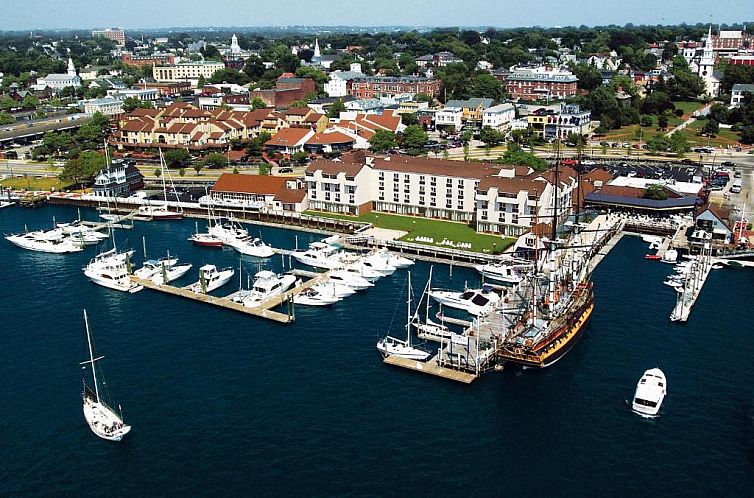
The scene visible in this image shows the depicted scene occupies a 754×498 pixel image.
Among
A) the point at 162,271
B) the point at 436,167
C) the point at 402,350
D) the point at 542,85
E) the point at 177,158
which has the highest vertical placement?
the point at 542,85

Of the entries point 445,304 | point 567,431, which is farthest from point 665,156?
point 567,431

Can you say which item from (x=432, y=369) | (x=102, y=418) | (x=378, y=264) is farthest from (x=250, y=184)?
(x=102, y=418)

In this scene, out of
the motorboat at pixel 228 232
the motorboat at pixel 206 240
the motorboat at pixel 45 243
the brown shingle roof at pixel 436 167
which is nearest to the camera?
the motorboat at pixel 45 243

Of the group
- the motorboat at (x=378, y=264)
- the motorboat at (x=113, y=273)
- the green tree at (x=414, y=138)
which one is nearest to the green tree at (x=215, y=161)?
the green tree at (x=414, y=138)

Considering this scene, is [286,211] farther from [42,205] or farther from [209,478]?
[209,478]

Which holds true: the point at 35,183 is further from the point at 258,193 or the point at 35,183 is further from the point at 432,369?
the point at 432,369

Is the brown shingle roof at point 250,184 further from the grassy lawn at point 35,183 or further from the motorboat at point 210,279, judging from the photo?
the grassy lawn at point 35,183
